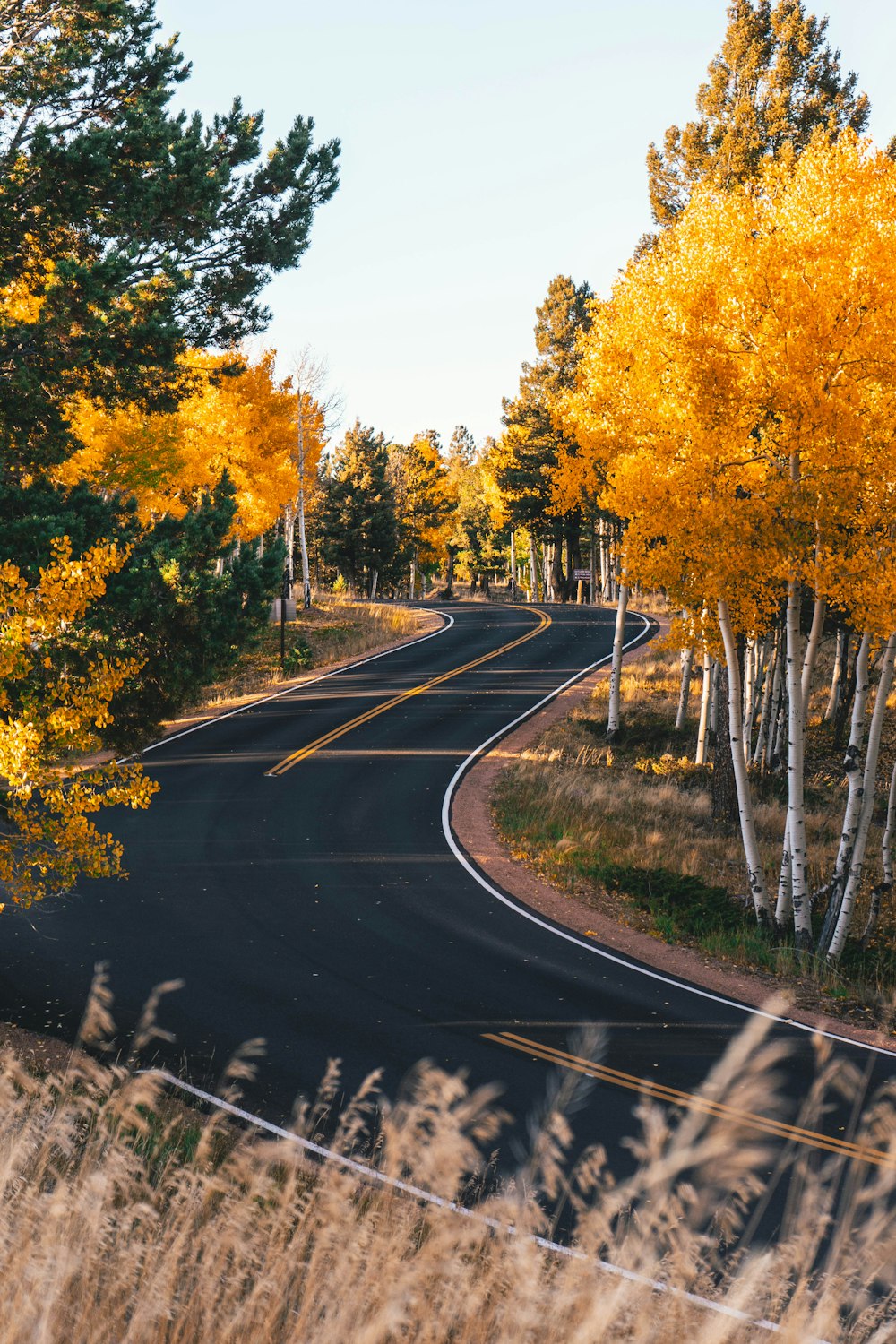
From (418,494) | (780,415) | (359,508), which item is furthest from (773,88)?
(418,494)

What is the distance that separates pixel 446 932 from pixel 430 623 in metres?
36.8

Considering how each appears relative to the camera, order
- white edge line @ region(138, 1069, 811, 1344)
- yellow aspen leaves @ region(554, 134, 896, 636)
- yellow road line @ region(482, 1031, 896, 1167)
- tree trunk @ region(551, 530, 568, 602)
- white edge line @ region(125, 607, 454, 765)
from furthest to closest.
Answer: tree trunk @ region(551, 530, 568, 602)
white edge line @ region(125, 607, 454, 765)
yellow aspen leaves @ region(554, 134, 896, 636)
yellow road line @ region(482, 1031, 896, 1167)
white edge line @ region(138, 1069, 811, 1344)

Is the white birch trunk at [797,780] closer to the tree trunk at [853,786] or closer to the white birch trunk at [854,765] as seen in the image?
the tree trunk at [853,786]

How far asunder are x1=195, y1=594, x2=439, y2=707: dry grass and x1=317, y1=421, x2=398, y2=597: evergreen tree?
998 cm

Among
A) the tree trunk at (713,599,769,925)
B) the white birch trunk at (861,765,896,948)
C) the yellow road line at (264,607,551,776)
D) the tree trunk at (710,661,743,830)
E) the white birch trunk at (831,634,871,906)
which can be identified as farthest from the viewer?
the yellow road line at (264,607,551,776)

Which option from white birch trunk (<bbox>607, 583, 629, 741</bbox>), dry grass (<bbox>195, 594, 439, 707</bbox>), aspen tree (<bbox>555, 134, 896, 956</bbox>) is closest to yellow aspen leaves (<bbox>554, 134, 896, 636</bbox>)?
aspen tree (<bbox>555, 134, 896, 956</bbox>)

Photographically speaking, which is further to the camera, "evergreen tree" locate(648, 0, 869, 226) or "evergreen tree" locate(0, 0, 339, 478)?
"evergreen tree" locate(648, 0, 869, 226)

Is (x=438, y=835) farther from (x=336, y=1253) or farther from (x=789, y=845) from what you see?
(x=336, y=1253)

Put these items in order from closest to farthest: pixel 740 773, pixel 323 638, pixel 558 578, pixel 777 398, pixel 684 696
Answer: pixel 777 398 → pixel 740 773 → pixel 684 696 → pixel 323 638 → pixel 558 578

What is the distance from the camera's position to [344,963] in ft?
41.9

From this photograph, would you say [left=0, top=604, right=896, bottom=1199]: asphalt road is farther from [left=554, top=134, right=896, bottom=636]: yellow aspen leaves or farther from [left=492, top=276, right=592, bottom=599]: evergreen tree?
[left=492, top=276, right=592, bottom=599]: evergreen tree

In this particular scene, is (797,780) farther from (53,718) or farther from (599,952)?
(53,718)

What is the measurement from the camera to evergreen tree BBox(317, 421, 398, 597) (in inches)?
2458

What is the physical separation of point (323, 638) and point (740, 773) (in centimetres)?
2851
